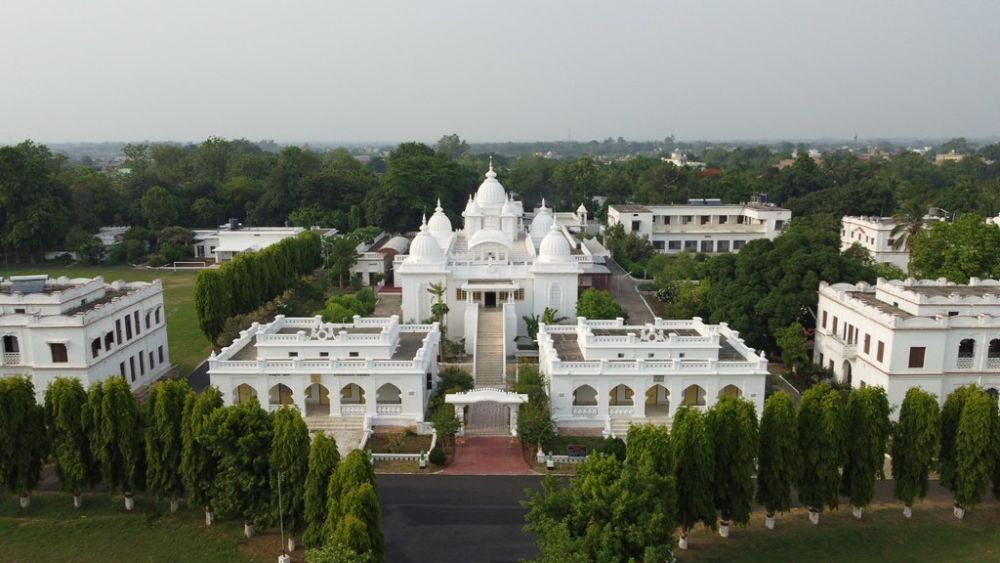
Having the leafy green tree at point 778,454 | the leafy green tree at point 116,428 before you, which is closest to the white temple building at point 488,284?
the leafy green tree at point 778,454

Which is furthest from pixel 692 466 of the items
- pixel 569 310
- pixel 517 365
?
pixel 569 310

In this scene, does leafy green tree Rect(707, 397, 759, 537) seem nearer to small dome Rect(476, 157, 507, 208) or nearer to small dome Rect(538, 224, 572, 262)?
small dome Rect(538, 224, 572, 262)

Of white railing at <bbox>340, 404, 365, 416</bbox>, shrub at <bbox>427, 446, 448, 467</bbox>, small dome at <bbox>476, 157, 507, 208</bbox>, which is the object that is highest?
small dome at <bbox>476, 157, 507, 208</bbox>

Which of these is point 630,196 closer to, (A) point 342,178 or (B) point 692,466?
(A) point 342,178

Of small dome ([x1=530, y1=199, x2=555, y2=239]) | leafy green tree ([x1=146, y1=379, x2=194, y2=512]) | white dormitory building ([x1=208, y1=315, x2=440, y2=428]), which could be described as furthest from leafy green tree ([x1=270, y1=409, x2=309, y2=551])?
small dome ([x1=530, y1=199, x2=555, y2=239])

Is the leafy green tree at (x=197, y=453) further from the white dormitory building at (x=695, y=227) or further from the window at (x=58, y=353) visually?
the white dormitory building at (x=695, y=227)

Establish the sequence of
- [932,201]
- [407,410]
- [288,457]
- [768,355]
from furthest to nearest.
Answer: [932,201], [768,355], [407,410], [288,457]
